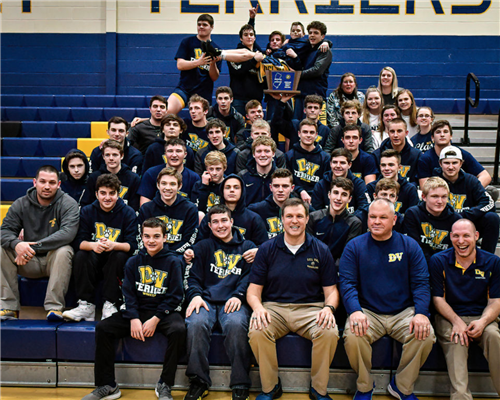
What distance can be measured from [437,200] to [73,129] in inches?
176

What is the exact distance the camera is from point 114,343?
3580 millimetres

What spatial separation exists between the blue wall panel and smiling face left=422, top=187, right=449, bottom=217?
14.4ft

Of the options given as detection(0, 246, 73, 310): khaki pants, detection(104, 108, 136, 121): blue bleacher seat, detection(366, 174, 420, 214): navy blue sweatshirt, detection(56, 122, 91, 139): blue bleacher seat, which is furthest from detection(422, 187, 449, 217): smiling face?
detection(56, 122, 91, 139): blue bleacher seat

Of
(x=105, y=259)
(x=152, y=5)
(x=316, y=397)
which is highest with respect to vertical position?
(x=152, y=5)

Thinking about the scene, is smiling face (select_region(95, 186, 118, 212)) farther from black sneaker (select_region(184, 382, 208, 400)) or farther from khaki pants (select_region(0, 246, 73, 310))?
black sneaker (select_region(184, 382, 208, 400))

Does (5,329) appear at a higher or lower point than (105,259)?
lower

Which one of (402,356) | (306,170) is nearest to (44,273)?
(306,170)

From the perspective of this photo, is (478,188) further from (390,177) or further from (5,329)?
(5,329)

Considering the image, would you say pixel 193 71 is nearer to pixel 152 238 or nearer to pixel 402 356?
pixel 152 238

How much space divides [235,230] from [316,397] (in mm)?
1210

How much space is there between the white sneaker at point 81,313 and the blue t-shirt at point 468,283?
232 cm

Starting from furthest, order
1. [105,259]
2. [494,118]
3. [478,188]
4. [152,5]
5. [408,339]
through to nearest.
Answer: [152,5], [494,118], [478,188], [105,259], [408,339]

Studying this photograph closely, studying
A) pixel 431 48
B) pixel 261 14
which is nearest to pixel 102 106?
pixel 261 14

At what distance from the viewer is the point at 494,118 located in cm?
711
